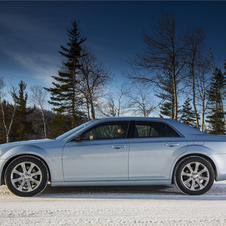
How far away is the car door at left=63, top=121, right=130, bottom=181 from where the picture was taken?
4.56 m

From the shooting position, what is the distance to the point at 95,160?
180 inches

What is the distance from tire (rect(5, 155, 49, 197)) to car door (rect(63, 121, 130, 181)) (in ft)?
1.53

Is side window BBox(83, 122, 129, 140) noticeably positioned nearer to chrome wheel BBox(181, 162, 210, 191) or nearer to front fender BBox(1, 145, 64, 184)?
front fender BBox(1, 145, 64, 184)

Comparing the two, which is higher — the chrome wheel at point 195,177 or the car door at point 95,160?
the car door at point 95,160

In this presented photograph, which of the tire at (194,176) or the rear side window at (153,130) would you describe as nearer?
the tire at (194,176)

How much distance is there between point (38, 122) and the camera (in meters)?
51.7

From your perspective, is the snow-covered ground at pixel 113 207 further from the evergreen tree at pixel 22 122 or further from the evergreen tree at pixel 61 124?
the evergreen tree at pixel 22 122

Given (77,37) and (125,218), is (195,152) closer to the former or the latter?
(125,218)

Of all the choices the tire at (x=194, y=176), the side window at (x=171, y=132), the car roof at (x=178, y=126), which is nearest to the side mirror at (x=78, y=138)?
the car roof at (x=178, y=126)

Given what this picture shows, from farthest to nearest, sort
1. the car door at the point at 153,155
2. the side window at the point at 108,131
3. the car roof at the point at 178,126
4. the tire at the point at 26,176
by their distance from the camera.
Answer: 1. the car roof at the point at 178,126
2. the side window at the point at 108,131
3. the car door at the point at 153,155
4. the tire at the point at 26,176

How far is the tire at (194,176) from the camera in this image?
4691 millimetres

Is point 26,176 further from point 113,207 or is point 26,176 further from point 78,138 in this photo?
point 113,207

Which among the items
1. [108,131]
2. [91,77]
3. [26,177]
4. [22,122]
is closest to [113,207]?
[108,131]

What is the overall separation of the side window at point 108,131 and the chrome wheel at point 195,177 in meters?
1.45
